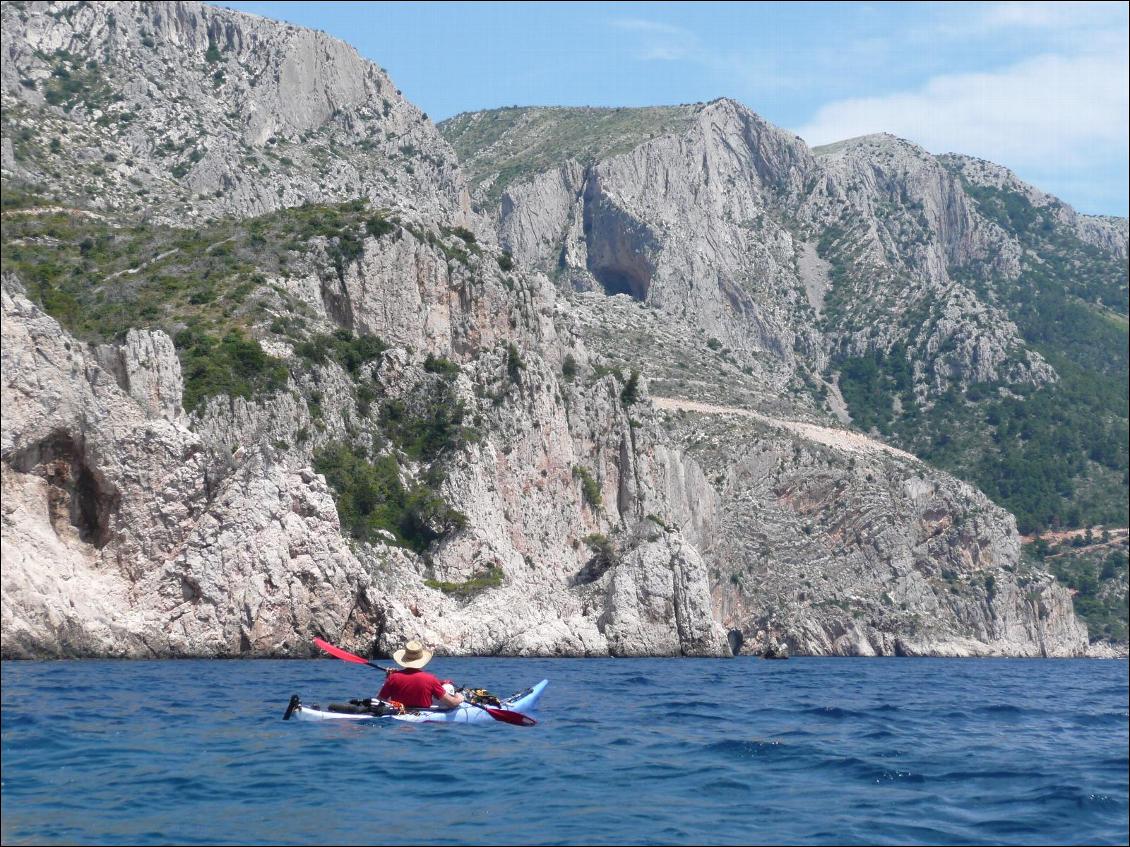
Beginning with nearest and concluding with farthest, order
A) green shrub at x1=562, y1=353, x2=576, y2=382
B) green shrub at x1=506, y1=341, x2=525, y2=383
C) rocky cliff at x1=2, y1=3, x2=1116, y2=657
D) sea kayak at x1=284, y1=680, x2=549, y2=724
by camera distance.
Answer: sea kayak at x1=284, y1=680, x2=549, y2=724, rocky cliff at x1=2, y1=3, x2=1116, y2=657, green shrub at x1=506, y1=341, x2=525, y2=383, green shrub at x1=562, y1=353, x2=576, y2=382

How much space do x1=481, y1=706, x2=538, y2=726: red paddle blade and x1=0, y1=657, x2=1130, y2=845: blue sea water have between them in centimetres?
45

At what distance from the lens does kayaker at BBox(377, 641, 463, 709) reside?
28953 mm

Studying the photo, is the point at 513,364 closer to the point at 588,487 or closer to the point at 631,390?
the point at 588,487

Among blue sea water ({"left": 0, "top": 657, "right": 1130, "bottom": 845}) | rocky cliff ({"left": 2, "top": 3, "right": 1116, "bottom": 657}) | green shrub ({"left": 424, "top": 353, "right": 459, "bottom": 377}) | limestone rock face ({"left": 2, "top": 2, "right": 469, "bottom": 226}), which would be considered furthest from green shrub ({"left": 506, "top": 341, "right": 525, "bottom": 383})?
blue sea water ({"left": 0, "top": 657, "right": 1130, "bottom": 845})

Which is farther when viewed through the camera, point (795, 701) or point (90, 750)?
point (795, 701)

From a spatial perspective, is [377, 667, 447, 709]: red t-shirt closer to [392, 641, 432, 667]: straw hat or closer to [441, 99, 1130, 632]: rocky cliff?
[392, 641, 432, 667]: straw hat

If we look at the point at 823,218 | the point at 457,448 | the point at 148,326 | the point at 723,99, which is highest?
the point at 723,99

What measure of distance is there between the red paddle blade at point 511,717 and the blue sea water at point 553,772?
455mm

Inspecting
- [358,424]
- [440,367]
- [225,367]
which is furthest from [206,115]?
[225,367]

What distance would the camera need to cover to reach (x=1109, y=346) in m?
183

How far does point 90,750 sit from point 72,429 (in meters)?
24.0

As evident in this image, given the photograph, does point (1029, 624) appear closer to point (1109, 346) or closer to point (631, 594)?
point (631, 594)

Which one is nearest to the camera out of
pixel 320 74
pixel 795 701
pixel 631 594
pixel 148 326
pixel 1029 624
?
pixel 795 701

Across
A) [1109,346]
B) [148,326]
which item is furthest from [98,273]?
[1109,346]
